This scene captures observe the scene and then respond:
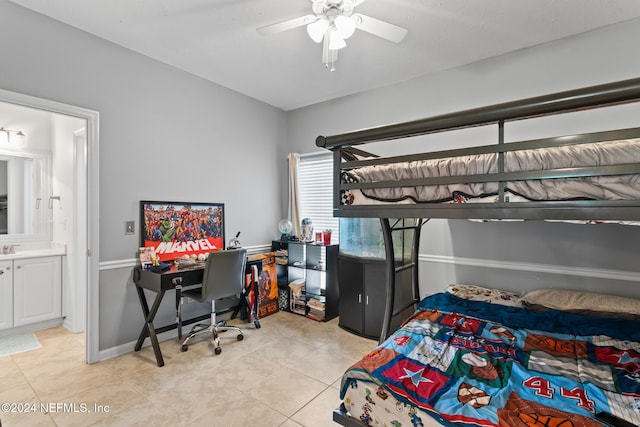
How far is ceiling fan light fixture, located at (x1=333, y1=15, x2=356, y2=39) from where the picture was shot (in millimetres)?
1957

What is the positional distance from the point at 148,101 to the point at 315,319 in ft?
9.63

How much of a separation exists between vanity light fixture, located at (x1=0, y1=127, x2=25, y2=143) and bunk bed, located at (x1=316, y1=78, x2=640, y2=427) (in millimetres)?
3940

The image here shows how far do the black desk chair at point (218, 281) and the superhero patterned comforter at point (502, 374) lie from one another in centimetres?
172

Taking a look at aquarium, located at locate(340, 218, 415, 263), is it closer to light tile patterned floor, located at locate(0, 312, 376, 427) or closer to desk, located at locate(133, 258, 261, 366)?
light tile patterned floor, located at locate(0, 312, 376, 427)

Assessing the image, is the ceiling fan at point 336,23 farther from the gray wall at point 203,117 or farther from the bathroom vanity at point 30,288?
the bathroom vanity at point 30,288

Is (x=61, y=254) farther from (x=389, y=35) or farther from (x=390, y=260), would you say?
(x=389, y=35)

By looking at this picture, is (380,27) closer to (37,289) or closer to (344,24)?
(344,24)

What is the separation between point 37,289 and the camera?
3.27 m

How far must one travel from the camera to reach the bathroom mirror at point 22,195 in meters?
3.50

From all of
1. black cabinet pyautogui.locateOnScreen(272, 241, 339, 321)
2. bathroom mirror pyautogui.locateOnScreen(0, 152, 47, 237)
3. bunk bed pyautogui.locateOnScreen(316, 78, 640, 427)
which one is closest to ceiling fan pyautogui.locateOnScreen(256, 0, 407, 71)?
bunk bed pyautogui.locateOnScreen(316, 78, 640, 427)

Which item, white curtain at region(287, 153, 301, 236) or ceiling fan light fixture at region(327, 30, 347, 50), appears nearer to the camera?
ceiling fan light fixture at region(327, 30, 347, 50)

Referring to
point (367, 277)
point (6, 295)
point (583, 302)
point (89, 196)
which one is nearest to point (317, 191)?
point (367, 277)

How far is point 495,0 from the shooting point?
6.92 feet

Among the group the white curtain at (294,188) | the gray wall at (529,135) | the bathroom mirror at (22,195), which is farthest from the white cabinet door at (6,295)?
the gray wall at (529,135)
